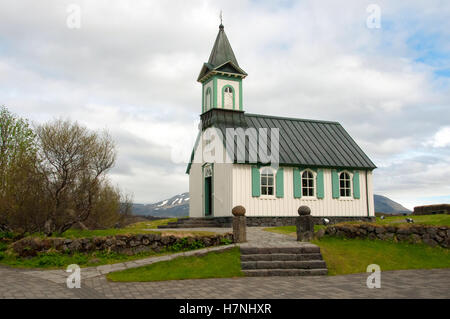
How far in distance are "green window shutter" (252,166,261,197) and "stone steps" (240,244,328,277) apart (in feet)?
28.6

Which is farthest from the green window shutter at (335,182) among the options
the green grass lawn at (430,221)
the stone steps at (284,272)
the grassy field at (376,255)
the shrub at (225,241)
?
the stone steps at (284,272)

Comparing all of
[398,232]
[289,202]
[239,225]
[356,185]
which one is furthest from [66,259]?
[356,185]

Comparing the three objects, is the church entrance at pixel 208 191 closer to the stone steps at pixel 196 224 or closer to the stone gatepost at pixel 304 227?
the stone steps at pixel 196 224

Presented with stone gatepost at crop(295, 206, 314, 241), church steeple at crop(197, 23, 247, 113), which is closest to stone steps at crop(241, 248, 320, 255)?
stone gatepost at crop(295, 206, 314, 241)

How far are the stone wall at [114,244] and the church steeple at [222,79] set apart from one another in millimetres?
11908

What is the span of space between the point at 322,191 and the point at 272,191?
317 cm

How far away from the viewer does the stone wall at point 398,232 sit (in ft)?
45.9

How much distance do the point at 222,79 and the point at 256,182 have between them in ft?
22.4

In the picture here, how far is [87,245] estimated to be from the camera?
13.4 meters

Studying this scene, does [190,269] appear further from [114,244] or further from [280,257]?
[114,244]

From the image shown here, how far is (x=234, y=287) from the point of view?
9.19 meters

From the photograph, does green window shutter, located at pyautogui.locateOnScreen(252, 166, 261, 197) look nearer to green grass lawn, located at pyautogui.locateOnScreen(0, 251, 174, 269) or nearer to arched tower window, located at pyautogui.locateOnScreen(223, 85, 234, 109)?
arched tower window, located at pyautogui.locateOnScreen(223, 85, 234, 109)
